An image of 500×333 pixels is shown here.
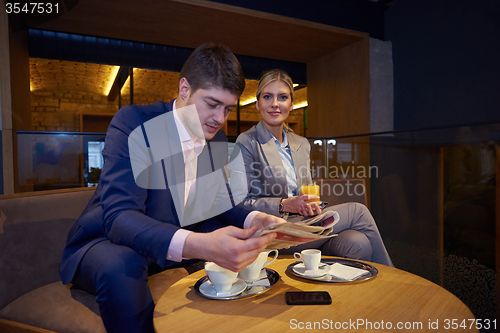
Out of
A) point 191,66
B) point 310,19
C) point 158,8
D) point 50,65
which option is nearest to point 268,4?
point 310,19

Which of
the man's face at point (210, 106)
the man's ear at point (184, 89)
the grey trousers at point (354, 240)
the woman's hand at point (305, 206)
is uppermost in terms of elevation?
the man's ear at point (184, 89)

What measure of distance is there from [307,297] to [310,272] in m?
0.20

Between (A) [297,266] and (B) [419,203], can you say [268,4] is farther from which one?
(A) [297,266]

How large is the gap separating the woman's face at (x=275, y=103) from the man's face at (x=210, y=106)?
A: 0.81m

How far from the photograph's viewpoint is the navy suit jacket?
3.13ft

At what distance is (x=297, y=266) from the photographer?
1.16 metres

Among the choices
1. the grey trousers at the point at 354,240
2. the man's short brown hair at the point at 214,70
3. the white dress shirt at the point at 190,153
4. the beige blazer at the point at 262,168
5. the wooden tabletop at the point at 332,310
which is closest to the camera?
the wooden tabletop at the point at 332,310

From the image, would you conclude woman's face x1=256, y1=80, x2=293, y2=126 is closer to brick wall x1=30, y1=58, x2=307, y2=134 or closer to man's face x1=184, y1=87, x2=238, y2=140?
man's face x1=184, y1=87, x2=238, y2=140

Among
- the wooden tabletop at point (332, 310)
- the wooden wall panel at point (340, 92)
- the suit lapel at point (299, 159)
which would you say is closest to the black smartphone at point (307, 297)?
the wooden tabletop at point (332, 310)

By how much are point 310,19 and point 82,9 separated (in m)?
2.81

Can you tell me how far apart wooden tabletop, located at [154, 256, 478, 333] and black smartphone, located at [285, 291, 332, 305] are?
0.01m

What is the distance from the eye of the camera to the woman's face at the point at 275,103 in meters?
2.08

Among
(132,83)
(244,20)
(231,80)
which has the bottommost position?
(231,80)

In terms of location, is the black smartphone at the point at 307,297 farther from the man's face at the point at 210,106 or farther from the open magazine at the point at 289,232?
the man's face at the point at 210,106
